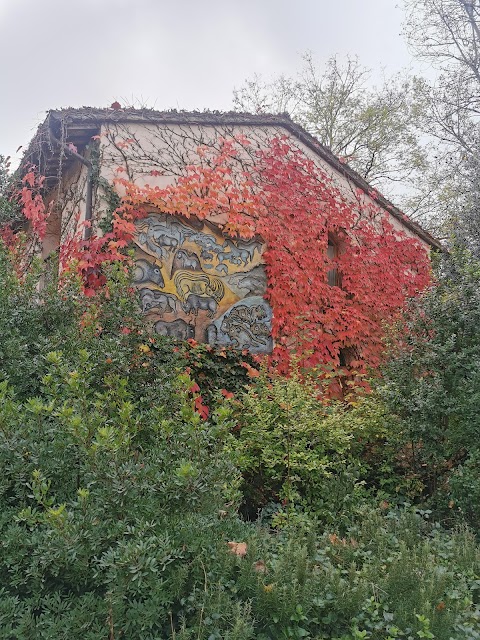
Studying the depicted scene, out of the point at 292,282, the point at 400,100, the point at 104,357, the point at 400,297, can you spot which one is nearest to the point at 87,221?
the point at 292,282

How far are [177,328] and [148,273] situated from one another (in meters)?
0.85

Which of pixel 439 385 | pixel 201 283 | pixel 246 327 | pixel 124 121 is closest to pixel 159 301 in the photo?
pixel 201 283

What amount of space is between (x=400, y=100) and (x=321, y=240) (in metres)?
14.5

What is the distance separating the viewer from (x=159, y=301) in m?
7.93

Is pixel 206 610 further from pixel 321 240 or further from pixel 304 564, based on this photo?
pixel 321 240

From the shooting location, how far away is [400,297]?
394 inches

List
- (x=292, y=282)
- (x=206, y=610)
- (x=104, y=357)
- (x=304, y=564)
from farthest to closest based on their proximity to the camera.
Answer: (x=292, y=282) → (x=104, y=357) → (x=304, y=564) → (x=206, y=610)

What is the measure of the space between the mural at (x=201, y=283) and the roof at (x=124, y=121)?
147 centimetres

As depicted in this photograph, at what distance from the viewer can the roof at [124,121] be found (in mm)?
7935

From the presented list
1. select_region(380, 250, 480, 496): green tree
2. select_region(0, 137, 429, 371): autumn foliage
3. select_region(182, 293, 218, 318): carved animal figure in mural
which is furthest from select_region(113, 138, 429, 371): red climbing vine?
select_region(380, 250, 480, 496): green tree

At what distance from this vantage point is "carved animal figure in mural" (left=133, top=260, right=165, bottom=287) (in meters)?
7.84

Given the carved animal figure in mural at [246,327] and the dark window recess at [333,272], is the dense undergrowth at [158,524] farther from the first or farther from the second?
the dark window recess at [333,272]

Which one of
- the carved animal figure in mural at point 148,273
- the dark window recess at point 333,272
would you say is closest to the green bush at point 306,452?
the carved animal figure in mural at point 148,273

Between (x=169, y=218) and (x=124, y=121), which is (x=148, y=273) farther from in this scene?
(x=124, y=121)
